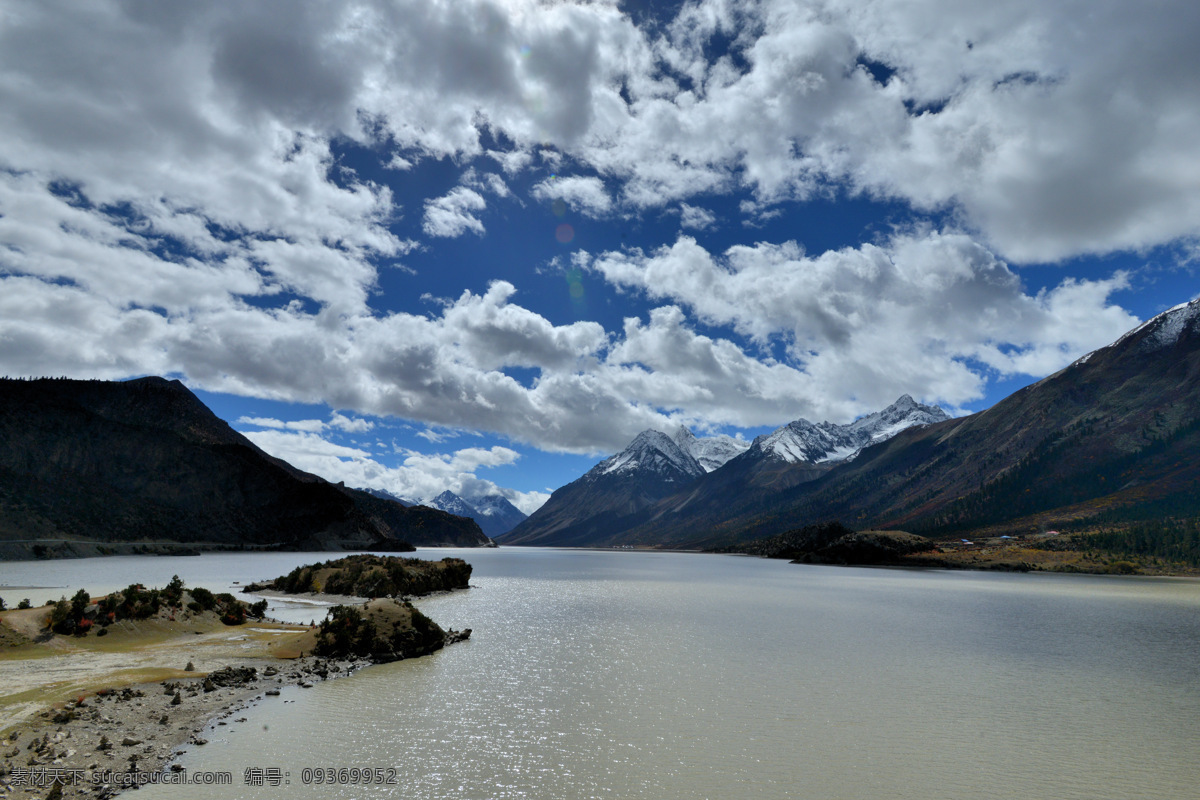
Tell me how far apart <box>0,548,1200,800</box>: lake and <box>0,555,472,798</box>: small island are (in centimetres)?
181

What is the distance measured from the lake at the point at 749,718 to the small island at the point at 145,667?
1812 mm

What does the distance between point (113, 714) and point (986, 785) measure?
31.7 m

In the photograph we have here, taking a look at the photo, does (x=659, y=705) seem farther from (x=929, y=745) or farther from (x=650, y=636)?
(x=650, y=636)

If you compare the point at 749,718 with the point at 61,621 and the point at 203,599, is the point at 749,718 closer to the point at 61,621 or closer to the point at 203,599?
the point at 61,621

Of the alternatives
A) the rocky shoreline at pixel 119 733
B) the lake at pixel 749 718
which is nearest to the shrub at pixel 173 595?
the rocky shoreline at pixel 119 733

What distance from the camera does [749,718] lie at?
25.9 m

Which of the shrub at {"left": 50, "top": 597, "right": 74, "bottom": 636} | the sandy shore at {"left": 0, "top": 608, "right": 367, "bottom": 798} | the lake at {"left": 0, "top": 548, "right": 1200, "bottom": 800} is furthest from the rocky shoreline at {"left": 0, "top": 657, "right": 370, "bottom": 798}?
the shrub at {"left": 50, "top": 597, "right": 74, "bottom": 636}

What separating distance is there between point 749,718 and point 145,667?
30252 mm

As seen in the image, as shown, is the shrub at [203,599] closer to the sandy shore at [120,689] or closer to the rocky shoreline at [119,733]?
the sandy shore at [120,689]

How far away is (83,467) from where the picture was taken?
19725 cm

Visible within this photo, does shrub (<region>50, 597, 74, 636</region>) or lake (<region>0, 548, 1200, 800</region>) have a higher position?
shrub (<region>50, 597, 74, 636</region>)

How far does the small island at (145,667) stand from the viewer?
1897 centimetres

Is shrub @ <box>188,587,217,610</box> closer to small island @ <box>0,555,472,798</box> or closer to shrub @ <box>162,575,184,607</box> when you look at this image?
small island @ <box>0,555,472,798</box>

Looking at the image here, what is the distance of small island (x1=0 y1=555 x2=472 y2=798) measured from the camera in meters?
19.0
